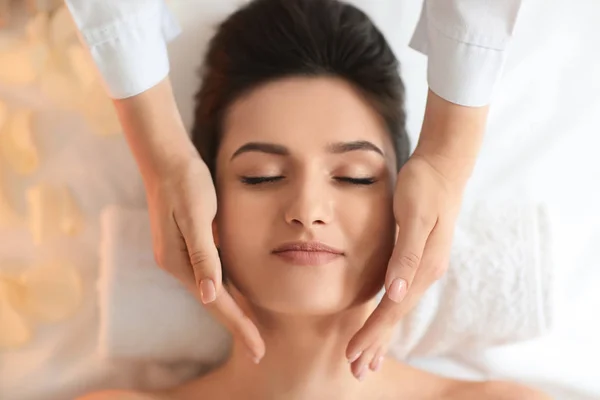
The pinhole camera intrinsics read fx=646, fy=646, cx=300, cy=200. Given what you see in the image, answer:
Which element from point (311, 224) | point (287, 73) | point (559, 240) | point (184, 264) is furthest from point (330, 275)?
point (559, 240)

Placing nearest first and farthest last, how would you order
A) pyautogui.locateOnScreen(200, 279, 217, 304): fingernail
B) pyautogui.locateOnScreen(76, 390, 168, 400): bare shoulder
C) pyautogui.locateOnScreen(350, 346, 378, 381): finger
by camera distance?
pyautogui.locateOnScreen(200, 279, 217, 304): fingernail
pyautogui.locateOnScreen(350, 346, 378, 381): finger
pyautogui.locateOnScreen(76, 390, 168, 400): bare shoulder

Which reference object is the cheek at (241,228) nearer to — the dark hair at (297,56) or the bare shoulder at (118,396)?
the dark hair at (297,56)

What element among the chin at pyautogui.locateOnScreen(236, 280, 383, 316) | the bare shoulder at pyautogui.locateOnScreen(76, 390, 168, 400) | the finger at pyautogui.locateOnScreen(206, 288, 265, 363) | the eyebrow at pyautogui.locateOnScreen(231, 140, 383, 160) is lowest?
the bare shoulder at pyautogui.locateOnScreen(76, 390, 168, 400)

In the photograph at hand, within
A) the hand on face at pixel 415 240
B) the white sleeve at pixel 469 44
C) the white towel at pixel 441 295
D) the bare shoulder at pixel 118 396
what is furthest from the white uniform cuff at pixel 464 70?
the bare shoulder at pixel 118 396

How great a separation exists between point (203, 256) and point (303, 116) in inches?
10.2

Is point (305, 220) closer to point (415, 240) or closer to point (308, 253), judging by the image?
point (308, 253)

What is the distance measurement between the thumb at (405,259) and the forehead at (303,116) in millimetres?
164

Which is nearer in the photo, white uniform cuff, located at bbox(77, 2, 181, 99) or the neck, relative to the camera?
white uniform cuff, located at bbox(77, 2, 181, 99)

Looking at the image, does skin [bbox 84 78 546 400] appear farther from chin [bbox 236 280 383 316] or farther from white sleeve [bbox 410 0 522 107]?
white sleeve [bbox 410 0 522 107]

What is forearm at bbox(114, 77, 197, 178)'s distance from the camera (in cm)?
96

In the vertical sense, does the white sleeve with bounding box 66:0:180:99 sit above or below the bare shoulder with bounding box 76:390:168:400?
above

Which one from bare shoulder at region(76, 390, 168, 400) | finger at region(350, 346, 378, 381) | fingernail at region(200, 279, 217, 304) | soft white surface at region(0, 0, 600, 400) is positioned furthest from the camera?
soft white surface at region(0, 0, 600, 400)

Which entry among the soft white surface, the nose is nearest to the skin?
the nose

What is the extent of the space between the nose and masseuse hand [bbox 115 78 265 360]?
0.12m
